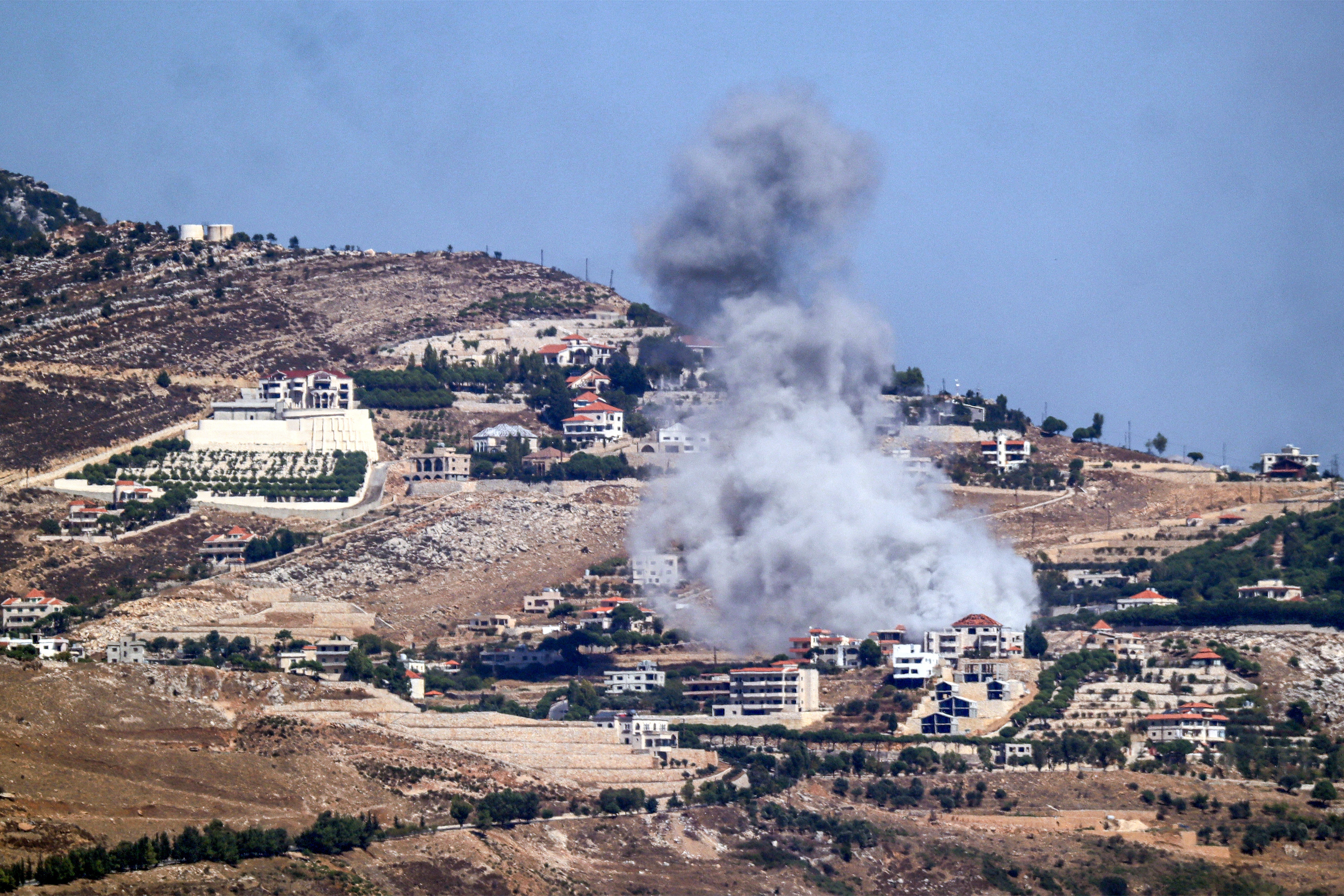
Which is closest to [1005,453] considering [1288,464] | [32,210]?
[1288,464]

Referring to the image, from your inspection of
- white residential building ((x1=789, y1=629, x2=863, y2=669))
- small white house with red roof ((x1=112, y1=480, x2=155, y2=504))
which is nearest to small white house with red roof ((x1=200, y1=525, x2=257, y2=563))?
small white house with red roof ((x1=112, y1=480, x2=155, y2=504))

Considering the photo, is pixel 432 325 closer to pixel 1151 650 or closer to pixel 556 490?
pixel 556 490

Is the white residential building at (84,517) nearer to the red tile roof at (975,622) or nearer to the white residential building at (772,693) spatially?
the white residential building at (772,693)

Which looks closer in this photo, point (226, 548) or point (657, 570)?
point (226, 548)

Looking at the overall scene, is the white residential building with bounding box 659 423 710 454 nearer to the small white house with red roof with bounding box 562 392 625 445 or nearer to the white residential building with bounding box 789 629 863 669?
the small white house with red roof with bounding box 562 392 625 445

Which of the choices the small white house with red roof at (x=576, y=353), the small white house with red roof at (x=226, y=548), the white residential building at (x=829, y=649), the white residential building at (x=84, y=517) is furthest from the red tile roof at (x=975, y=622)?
the small white house with red roof at (x=576, y=353)

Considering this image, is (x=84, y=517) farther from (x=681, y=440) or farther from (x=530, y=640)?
(x=681, y=440)
